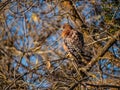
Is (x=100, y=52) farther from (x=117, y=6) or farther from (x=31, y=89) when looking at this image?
(x=31, y=89)

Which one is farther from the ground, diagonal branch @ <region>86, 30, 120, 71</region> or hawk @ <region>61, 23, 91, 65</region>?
hawk @ <region>61, 23, 91, 65</region>

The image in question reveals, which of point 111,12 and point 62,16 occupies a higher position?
point 62,16

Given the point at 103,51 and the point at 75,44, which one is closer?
the point at 103,51

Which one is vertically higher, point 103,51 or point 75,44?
point 75,44

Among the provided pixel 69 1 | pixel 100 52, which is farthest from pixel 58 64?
pixel 69 1

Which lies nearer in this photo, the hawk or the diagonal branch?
the diagonal branch

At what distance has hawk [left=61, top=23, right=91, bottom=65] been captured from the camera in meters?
6.30

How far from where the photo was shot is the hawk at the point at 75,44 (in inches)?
248

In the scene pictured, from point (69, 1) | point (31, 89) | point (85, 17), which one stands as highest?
point (69, 1)

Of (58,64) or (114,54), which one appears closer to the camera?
(58,64)

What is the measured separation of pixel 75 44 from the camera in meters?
7.14

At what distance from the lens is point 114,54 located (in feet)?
20.5

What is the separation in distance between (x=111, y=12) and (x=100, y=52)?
2.52 ft

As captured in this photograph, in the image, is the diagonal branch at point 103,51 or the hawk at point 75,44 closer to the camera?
the diagonal branch at point 103,51
